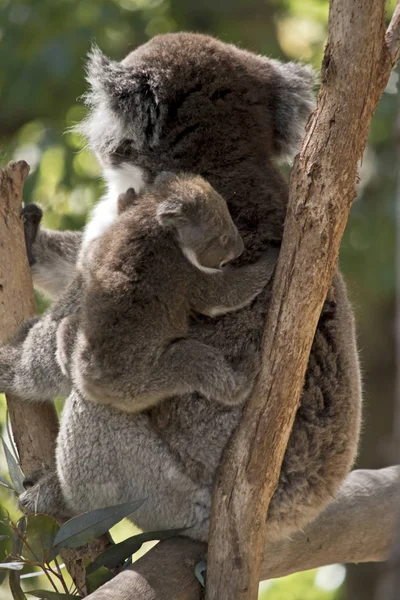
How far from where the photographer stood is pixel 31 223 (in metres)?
4.02

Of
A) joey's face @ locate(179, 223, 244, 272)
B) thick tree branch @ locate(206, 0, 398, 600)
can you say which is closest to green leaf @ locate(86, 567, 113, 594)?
thick tree branch @ locate(206, 0, 398, 600)

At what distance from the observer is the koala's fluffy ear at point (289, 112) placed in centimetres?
347

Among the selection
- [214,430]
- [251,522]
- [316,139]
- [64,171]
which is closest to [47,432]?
[214,430]

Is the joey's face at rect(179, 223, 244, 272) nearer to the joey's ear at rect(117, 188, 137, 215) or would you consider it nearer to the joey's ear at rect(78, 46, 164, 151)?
the joey's ear at rect(117, 188, 137, 215)

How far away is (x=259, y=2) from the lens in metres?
7.32

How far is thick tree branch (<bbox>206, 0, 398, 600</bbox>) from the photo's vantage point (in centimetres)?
251

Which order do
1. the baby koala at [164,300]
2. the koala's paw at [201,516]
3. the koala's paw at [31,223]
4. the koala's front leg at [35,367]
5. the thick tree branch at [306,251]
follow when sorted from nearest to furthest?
the thick tree branch at [306,251], the baby koala at [164,300], the koala's paw at [201,516], the koala's front leg at [35,367], the koala's paw at [31,223]

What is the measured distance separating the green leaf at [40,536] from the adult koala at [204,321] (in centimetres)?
18

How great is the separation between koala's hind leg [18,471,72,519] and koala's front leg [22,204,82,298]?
1036mm

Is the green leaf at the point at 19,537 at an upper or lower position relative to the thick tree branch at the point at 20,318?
lower

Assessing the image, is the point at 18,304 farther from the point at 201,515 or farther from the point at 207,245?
the point at 201,515

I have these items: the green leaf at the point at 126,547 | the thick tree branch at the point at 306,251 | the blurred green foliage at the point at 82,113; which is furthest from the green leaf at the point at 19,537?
the blurred green foliage at the point at 82,113

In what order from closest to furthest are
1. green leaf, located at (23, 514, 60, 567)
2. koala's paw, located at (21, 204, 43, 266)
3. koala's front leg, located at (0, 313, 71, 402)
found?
green leaf, located at (23, 514, 60, 567), koala's front leg, located at (0, 313, 71, 402), koala's paw, located at (21, 204, 43, 266)

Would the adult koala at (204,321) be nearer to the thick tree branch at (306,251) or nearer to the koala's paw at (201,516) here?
the koala's paw at (201,516)
